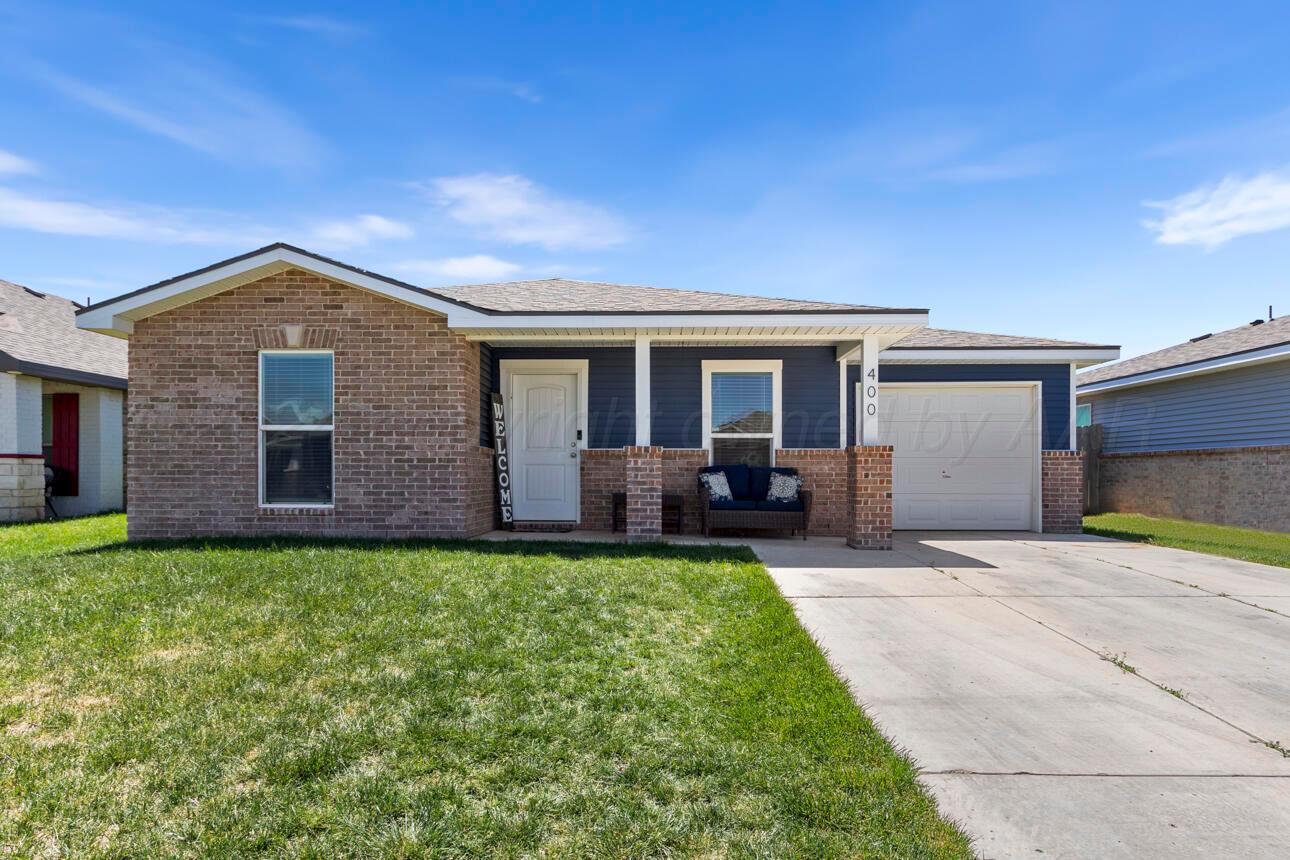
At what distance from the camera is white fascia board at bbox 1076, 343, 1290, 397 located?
11461mm

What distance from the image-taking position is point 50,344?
1230cm

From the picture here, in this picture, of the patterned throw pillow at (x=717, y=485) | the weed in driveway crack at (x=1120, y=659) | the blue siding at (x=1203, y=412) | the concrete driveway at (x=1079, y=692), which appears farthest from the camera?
the blue siding at (x=1203, y=412)

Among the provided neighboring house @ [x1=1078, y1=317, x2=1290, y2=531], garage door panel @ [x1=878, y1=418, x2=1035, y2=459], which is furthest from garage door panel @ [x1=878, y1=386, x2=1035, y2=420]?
neighboring house @ [x1=1078, y1=317, x2=1290, y2=531]

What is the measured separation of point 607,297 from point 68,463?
10.8 metres

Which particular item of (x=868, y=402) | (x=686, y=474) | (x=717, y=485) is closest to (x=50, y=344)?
(x=686, y=474)

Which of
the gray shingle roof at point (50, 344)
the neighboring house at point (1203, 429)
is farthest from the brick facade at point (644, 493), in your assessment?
the neighboring house at point (1203, 429)

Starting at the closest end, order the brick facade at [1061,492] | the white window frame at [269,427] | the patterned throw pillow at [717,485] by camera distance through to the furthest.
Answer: the white window frame at [269,427] → the patterned throw pillow at [717,485] → the brick facade at [1061,492]

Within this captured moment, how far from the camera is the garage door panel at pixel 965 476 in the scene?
1095 cm

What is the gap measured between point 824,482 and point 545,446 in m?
4.27

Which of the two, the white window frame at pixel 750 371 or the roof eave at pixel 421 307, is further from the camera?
the white window frame at pixel 750 371

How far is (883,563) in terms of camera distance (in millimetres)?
7430

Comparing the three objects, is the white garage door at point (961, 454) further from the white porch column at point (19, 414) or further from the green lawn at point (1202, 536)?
the white porch column at point (19, 414)

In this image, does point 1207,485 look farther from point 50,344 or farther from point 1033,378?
point 50,344

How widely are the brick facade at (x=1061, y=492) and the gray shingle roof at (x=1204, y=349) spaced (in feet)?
14.6
